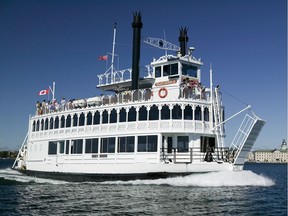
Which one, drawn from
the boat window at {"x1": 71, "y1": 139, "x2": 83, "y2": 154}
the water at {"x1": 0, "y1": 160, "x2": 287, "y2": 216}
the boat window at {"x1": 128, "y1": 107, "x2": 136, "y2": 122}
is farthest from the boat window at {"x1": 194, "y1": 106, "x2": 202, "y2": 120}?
the boat window at {"x1": 71, "y1": 139, "x2": 83, "y2": 154}

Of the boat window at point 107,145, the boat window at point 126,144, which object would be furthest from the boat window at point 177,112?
the boat window at point 107,145

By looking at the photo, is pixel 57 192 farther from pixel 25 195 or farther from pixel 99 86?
pixel 99 86

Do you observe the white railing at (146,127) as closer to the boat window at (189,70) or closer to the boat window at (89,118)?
the boat window at (89,118)

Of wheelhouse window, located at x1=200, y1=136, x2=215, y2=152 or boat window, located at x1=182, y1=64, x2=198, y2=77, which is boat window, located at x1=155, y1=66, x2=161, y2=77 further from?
wheelhouse window, located at x1=200, y1=136, x2=215, y2=152

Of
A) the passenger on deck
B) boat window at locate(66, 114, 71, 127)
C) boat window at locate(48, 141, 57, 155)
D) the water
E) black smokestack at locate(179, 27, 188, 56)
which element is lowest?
the water

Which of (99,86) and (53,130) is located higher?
(99,86)

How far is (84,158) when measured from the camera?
92.8ft

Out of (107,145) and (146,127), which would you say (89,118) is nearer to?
(107,145)

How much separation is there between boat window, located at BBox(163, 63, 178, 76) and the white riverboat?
0.24 feet

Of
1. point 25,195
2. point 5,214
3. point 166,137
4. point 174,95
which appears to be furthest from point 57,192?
point 174,95

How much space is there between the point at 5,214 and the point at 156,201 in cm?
648

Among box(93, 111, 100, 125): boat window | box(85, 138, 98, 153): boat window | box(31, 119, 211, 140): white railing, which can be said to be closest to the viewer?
box(31, 119, 211, 140): white railing

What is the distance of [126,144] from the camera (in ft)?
84.0

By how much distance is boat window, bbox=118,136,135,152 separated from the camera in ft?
→ 83.0
